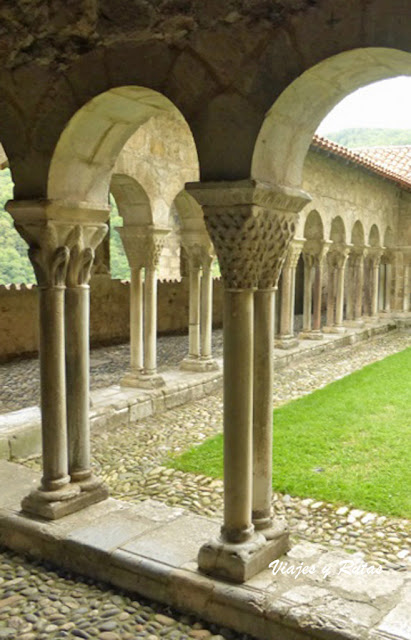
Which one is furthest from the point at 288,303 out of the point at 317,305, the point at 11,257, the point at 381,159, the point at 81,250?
the point at 11,257

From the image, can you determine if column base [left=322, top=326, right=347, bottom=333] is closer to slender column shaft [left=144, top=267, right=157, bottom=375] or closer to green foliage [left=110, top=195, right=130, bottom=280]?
slender column shaft [left=144, top=267, right=157, bottom=375]

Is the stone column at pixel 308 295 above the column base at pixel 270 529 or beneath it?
above

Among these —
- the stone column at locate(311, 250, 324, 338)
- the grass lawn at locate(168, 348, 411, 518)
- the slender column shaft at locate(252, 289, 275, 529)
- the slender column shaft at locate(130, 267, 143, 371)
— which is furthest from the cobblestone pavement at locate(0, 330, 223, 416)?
the slender column shaft at locate(252, 289, 275, 529)

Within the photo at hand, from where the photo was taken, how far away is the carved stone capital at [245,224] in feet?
12.5

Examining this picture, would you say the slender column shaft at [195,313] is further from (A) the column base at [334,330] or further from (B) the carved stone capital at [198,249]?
Result: (A) the column base at [334,330]

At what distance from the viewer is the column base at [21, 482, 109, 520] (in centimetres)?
476

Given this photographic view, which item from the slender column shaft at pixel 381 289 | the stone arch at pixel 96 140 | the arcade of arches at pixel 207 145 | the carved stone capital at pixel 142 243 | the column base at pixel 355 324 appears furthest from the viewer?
the slender column shaft at pixel 381 289

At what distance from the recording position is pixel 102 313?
1467 centimetres

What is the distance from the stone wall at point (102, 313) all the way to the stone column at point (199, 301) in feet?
8.91

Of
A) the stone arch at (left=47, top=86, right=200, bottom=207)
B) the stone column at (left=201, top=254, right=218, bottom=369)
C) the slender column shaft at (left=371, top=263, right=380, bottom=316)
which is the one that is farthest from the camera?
the slender column shaft at (left=371, top=263, right=380, bottom=316)

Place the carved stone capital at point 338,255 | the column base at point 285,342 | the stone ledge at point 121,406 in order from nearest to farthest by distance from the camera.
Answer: the stone ledge at point 121,406 → the column base at point 285,342 → the carved stone capital at point 338,255

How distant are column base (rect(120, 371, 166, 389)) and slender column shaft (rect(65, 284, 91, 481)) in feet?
14.1

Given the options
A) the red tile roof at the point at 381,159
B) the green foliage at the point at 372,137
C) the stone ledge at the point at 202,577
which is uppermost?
the green foliage at the point at 372,137

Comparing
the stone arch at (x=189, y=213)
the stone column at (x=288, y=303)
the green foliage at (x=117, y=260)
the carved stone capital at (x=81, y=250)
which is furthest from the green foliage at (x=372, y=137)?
the carved stone capital at (x=81, y=250)
